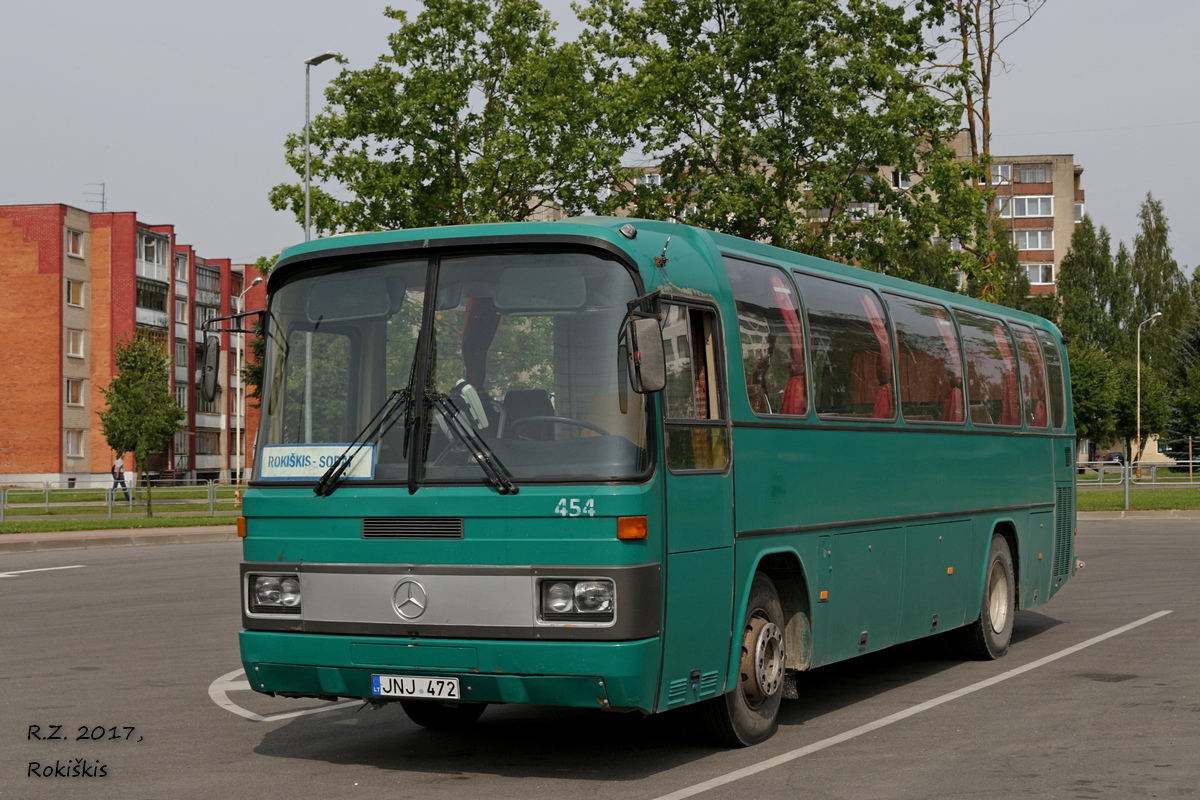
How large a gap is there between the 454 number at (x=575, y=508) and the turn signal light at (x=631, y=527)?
0.14 m

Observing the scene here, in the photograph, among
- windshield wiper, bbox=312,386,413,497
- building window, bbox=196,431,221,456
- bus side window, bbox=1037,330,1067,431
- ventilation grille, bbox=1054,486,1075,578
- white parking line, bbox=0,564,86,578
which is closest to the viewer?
windshield wiper, bbox=312,386,413,497

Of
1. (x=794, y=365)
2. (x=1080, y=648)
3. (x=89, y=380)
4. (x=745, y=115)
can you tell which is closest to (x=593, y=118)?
(x=745, y=115)

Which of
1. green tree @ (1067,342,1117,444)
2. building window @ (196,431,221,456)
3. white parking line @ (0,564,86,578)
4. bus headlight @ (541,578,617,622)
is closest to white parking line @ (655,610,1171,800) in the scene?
bus headlight @ (541,578,617,622)

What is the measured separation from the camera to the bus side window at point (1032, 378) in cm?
1406

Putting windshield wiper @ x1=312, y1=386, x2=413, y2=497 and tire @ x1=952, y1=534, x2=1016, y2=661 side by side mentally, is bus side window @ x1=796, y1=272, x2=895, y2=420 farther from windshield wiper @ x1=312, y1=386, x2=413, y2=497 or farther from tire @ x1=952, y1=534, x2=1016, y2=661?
windshield wiper @ x1=312, y1=386, x2=413, y2=497

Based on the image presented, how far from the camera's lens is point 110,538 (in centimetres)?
3123

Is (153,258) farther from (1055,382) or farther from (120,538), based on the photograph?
(1055,382)

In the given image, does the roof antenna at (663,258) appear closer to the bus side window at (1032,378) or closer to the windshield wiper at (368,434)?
the windshield wiper at (368,434)

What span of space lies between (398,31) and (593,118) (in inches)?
214

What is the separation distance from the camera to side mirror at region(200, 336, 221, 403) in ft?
27.3

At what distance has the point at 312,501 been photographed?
305 inches

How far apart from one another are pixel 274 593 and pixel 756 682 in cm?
276

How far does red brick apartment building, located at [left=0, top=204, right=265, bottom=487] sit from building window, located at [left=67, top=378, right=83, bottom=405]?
0.23ft

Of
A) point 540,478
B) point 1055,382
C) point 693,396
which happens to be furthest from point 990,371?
point 540,478
